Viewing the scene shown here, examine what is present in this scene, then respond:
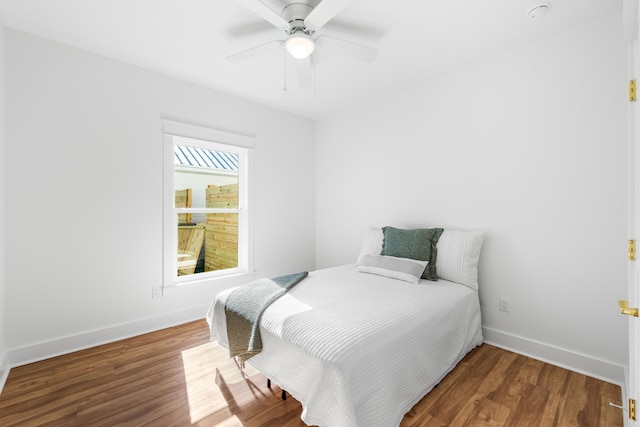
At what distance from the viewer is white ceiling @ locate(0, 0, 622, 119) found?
1917 millimetres

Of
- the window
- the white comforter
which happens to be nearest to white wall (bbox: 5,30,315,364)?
the window

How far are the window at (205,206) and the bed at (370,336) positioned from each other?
1144 millimetres

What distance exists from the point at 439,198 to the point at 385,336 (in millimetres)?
1757

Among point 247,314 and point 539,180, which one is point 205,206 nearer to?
point 247,314

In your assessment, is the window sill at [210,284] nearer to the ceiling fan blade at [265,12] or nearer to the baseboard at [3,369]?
the baseboard at [3,369]

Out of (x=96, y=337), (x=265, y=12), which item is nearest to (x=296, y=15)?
(x=265, y=12)

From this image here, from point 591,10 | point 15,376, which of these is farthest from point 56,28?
point 591,10

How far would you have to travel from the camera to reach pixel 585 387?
1.88 metres

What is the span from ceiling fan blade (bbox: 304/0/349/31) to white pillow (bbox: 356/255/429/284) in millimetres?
1914

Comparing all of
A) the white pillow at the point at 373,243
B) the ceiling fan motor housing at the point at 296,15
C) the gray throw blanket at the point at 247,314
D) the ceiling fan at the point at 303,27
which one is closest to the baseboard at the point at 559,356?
the white pillow at the point at 373,243

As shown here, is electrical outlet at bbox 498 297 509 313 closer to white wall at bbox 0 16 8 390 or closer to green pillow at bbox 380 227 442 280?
green pillow at bbox 380 227 442 280

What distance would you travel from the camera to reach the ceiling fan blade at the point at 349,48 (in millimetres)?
1956

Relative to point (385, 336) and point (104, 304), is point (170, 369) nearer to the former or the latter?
point (104, 304)

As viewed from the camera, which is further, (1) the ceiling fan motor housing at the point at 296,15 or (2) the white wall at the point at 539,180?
(2) the white wall at the point at 539,180
